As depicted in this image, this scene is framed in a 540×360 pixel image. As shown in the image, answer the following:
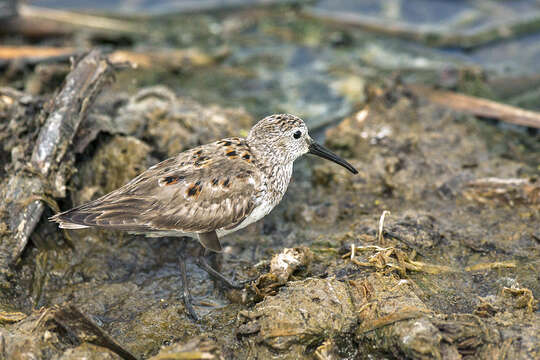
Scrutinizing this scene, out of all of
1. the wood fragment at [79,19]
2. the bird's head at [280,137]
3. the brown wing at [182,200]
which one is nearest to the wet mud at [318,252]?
the brown wing at [182,200]

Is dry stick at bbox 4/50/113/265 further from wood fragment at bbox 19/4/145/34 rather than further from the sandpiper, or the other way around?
wood fragment at bbox 19/4/145/34

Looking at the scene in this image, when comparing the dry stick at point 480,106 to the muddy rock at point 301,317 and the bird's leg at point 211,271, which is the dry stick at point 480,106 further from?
the muddy rock at point 301,317

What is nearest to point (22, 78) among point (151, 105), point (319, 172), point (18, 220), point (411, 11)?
point (151, 105)

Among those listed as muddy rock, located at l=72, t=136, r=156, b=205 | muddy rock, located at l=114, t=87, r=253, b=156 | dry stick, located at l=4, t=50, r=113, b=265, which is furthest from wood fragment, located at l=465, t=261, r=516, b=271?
dry stick, located at l=4, t=50, r=113, b=265

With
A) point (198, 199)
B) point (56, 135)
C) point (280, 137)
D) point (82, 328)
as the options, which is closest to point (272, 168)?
point (280, 137)

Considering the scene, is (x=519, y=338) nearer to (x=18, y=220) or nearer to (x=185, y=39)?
(x=18, y=220)

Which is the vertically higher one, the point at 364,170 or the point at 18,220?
the point at 18,220
